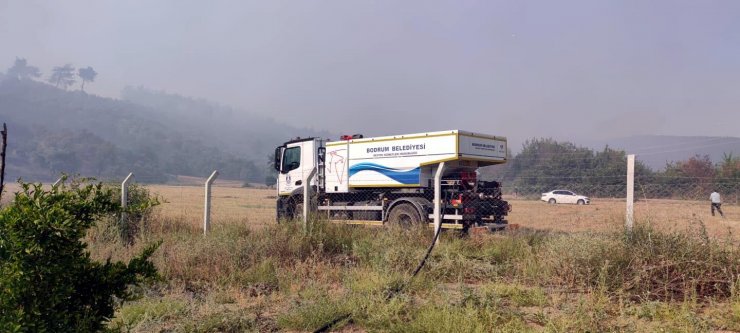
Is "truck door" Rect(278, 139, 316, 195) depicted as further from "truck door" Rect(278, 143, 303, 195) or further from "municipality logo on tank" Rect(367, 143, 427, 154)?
"municipality logo on tank" Rect(367, 143, 427, 154)

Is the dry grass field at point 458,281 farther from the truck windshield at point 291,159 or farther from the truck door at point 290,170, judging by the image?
the truck windshield at point 291,159

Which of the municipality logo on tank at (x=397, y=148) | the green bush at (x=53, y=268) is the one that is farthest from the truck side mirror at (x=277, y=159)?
the green bush at (x=53, y=268)

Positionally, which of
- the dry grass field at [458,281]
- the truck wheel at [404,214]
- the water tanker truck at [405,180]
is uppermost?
the water tanker truck at [405,180]

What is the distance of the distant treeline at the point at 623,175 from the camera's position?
32.6ft

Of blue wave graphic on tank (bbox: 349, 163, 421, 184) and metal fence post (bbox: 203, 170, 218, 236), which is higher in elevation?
blue wave graphic on tank (bbox: 349, 163, 421, 184)

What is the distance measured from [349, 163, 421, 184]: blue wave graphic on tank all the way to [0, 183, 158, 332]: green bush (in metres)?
10.2

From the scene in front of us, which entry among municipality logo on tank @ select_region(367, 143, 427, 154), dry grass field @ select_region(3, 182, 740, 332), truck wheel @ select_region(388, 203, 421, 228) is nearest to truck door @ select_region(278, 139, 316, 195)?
municipality logo on tank @ select_region(367, 143, 427, 154)

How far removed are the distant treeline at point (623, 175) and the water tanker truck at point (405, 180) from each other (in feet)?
8.20

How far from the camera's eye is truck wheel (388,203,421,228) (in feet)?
41.5

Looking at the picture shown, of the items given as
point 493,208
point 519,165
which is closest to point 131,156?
point 519,165

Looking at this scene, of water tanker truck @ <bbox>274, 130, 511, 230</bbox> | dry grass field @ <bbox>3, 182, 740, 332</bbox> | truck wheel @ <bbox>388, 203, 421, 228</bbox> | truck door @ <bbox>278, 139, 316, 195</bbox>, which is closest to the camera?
dry grass field @ <bbox>3, 182, 740, 332</bbox>

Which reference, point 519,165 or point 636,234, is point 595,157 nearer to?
point 519,165

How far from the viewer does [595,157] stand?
1970 cm

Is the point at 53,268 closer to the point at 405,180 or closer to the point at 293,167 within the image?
the point at 405,180
